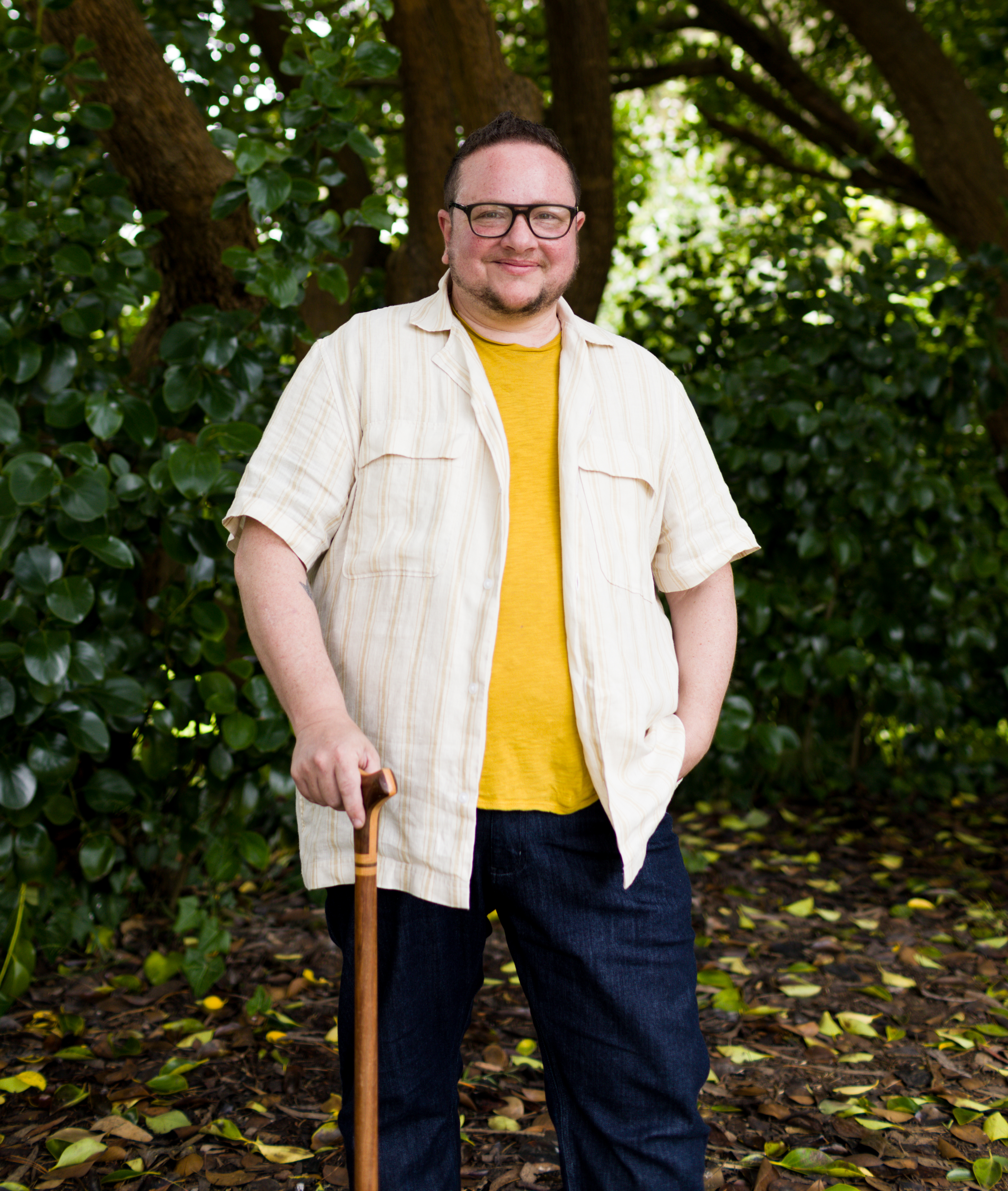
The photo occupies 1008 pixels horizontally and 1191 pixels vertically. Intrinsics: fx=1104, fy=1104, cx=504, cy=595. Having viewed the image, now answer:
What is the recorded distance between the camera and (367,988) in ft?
4.39

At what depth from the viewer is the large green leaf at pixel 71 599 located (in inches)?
94.1

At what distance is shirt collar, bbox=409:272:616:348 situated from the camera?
1582 millimetres

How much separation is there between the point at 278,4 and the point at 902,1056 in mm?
3232

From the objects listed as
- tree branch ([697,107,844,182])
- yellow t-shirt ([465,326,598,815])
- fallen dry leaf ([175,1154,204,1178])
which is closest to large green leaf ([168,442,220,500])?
yellow t-shirt ([465,326,598,815])

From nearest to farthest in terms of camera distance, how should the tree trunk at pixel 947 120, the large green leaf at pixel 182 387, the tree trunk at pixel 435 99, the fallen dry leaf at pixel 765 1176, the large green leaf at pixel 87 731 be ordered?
the fallen dry leaf at pixel 765 1176
the large green leaf at pixel 87 731
the large green leaf at pixel 182 387
the tree trunk at pixel 435 99
the tree trunk at pixel 947 120

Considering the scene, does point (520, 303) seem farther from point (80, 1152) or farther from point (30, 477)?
point (80, 1152)

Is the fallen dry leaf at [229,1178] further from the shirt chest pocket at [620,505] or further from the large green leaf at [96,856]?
the shirt chest pocket at [620,505]

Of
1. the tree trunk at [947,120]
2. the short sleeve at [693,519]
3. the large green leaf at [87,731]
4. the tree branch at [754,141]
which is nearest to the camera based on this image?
the short sleeve at [693,519]

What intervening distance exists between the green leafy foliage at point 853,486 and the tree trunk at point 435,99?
0.87 meters

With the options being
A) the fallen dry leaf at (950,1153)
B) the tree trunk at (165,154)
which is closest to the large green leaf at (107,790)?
the tree trunk at (165,154)

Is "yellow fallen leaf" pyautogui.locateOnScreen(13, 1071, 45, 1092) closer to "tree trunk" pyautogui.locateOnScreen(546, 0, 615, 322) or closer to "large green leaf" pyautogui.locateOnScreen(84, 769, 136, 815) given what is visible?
"large green leaf" pyautogui.locateOnScreen(84, 769, 136, 815)

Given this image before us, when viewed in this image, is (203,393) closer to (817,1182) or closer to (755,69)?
(817,1182)

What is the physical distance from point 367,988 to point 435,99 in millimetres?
3094

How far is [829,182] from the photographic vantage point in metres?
5.00
